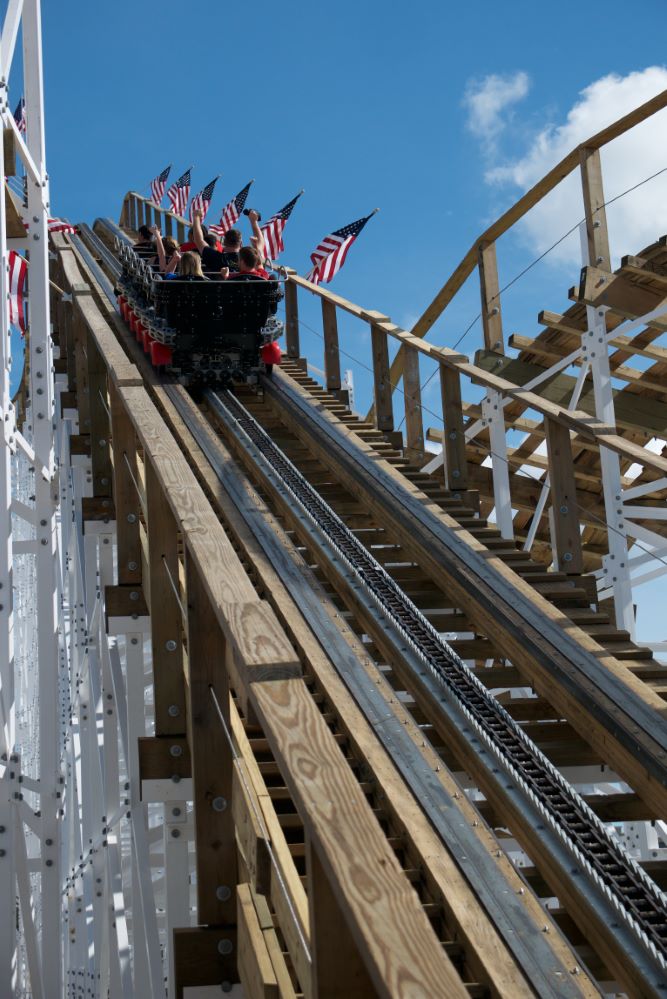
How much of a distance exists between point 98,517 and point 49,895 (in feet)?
10.7

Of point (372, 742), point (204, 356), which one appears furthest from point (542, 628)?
point (204, 356)

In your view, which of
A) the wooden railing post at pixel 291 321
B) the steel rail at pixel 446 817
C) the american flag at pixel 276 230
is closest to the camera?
the steel rail at pixel 446 817

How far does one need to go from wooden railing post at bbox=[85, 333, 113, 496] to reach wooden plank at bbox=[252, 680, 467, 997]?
8.00 meters

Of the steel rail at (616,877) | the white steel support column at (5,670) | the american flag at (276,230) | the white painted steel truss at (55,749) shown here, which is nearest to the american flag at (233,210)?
the american flag at (276,230)

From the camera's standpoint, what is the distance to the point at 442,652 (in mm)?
5746

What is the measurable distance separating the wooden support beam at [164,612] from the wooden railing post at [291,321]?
8653mm

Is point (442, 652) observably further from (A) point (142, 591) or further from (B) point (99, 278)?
(B) point (99, 278)

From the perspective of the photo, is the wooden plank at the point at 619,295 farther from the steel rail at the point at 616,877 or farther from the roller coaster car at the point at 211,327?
the steel rail at the point at 616,877

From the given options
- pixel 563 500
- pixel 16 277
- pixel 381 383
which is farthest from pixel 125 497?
pixel 16 277

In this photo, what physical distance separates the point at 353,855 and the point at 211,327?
10186 mm

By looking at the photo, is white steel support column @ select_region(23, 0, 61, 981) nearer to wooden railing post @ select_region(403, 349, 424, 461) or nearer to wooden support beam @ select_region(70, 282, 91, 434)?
wooden support beam @ select_region(70, 282, 91, 434)

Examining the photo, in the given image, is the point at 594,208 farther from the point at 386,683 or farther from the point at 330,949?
the point at 330,949

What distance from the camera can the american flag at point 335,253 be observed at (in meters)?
16.5

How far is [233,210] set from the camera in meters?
22.3
